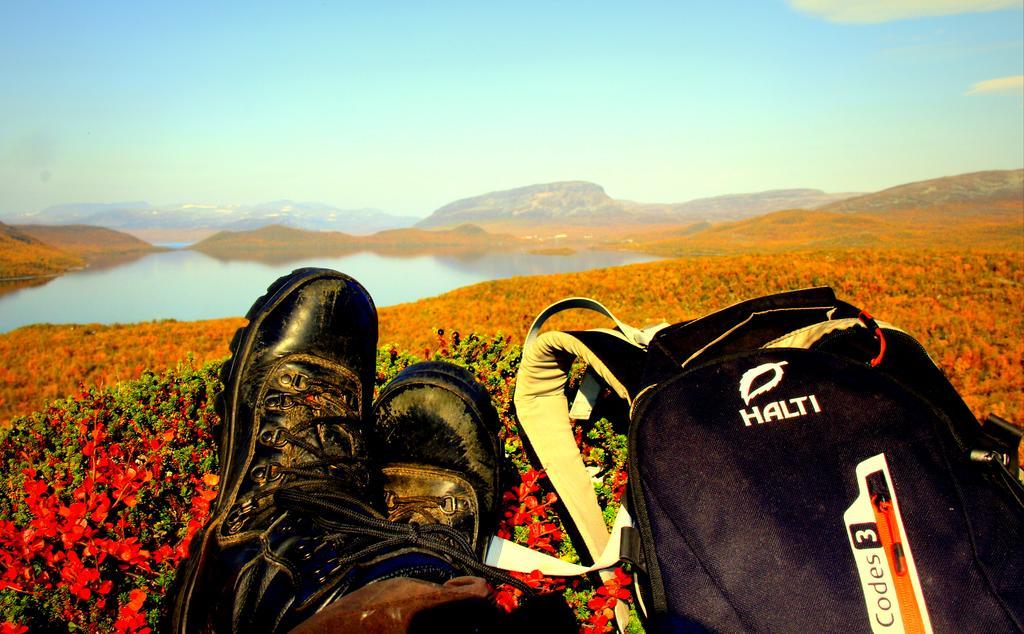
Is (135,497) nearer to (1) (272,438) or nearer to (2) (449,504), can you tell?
(1) (272,438)

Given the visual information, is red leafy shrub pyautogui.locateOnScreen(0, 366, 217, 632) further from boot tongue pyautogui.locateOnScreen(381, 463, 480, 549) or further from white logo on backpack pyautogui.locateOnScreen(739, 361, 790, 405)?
white logo on backpack pyautogui.locateOnScreen(739, 361, 790, 405)

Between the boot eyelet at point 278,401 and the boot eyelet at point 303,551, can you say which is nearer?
the boot eyelet at point 303,551

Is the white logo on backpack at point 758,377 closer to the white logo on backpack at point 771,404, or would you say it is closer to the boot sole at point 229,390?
the white logo on backpack at point 771,404

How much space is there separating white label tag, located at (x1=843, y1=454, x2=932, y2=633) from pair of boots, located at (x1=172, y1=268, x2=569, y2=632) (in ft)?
3.38

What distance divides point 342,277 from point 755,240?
8214cm

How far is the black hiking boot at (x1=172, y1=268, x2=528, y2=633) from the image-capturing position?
58.6 inches

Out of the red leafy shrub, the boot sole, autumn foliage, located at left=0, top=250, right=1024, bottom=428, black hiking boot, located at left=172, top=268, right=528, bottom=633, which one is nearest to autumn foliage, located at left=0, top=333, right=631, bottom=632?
the red leafy shrub

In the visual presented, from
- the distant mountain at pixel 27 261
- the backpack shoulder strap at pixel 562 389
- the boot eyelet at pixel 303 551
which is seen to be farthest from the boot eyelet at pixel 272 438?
the distant mountain at pixel 27 261

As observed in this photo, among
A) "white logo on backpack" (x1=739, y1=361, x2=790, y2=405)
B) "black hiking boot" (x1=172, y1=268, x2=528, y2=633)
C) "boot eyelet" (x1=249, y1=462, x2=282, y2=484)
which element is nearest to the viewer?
"black hiking boot" (x1=172, y1=268, x2=528, y2=633)

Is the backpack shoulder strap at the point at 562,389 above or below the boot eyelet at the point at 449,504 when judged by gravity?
above

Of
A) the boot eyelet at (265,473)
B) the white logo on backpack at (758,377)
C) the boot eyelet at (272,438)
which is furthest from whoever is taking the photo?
the boot eyelet at (272,438)

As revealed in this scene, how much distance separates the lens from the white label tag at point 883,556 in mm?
1515

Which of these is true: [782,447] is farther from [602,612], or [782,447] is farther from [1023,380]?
[1023,380]

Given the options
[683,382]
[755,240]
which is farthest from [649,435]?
[755,240]
